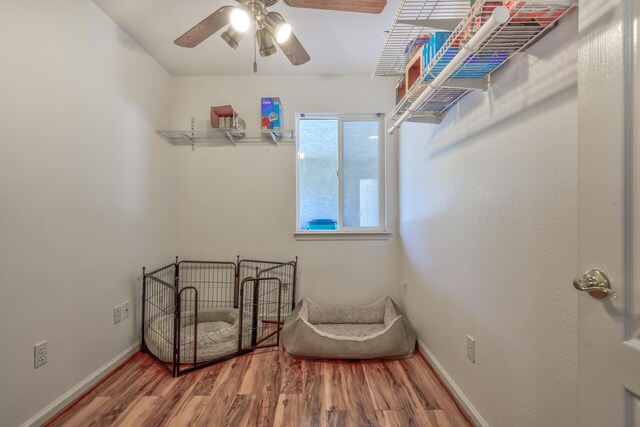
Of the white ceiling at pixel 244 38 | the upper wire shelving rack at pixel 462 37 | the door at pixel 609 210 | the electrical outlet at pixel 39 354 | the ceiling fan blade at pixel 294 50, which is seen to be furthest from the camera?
the white ceiling at pixel 244 38

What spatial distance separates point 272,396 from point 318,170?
1.90 m

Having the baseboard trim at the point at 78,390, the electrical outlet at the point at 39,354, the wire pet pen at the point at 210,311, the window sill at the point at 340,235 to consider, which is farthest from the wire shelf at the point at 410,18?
the baseboard trim at the point at 78,390

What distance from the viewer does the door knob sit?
0.63 meters

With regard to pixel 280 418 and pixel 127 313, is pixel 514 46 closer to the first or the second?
A: pixel 280 418

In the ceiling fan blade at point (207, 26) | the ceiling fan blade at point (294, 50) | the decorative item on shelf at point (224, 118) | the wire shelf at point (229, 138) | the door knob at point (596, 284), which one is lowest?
the door knob at point (596, 284)

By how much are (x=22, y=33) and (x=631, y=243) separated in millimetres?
2387

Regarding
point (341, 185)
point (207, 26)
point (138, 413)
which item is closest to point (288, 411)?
point (138, 413)

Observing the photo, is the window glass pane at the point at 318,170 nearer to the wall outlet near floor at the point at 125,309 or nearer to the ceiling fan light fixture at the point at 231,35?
the ceiling fan light fixture at the point at 231,35

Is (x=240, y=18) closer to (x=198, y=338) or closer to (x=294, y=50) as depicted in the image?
(x=294, y=50)

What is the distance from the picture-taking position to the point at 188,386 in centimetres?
167

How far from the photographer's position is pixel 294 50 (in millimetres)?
1600

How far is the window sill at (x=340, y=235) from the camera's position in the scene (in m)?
2.62

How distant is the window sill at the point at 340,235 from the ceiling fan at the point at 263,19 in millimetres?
1547

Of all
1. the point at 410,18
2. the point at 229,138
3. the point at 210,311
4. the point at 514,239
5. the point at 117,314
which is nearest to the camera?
the point at 514,239
